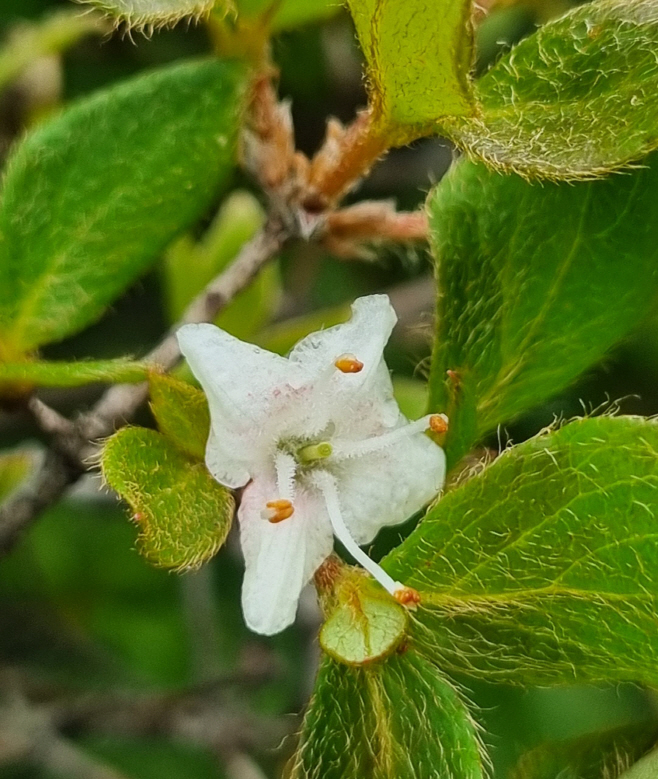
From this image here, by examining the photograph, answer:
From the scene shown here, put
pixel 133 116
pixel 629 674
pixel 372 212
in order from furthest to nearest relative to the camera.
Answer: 1. pixel 372 212
2. pixel 133 116
3. pixel 629 674

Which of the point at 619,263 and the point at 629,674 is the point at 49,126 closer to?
the point at 619,263

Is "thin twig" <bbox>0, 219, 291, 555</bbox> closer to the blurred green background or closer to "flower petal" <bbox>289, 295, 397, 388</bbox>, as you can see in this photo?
"flower petal" <bbox>289, 295, 397, 388</bbox>

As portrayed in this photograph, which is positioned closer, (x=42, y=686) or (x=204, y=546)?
(x=204, y=546)

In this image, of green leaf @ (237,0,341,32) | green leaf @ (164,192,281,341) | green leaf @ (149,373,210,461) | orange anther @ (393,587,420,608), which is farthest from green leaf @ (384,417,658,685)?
green leaf @ (164,192,281,341)

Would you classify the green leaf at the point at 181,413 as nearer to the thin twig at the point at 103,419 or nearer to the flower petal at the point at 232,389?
the flower petal at the point at 232,389

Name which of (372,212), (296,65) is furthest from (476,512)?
(296,65)

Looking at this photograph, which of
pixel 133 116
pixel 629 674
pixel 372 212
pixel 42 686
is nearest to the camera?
pixel 629 674

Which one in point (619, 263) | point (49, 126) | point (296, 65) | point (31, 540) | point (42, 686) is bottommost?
point (42, 686)

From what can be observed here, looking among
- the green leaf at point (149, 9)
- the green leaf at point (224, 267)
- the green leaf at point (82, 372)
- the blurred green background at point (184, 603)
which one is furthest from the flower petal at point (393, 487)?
the blurred green background at point (184, 603)
